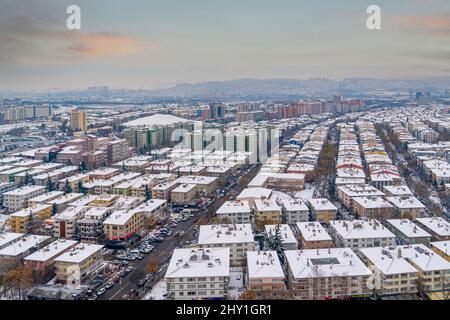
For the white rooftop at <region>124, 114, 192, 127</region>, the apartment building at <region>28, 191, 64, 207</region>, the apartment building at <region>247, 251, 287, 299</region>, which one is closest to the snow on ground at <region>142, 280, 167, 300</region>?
the apartment building at <region>247, 251, 287, 299</region>

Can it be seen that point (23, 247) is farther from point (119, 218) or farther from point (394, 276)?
point (394, 276)

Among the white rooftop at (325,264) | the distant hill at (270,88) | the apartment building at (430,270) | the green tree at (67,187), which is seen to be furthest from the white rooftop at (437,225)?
the distant hill at (270,88)

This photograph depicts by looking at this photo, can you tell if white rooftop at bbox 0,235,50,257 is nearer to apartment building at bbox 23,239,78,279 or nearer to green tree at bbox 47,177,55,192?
apartment building at bbox 23,239,78,279

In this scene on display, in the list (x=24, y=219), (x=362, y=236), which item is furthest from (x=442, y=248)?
(x=24, y=219)

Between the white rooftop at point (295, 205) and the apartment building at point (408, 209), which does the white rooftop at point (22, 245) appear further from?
the apartment building at point (408, 209)

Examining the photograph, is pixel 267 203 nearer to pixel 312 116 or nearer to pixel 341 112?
pixel 312 116
